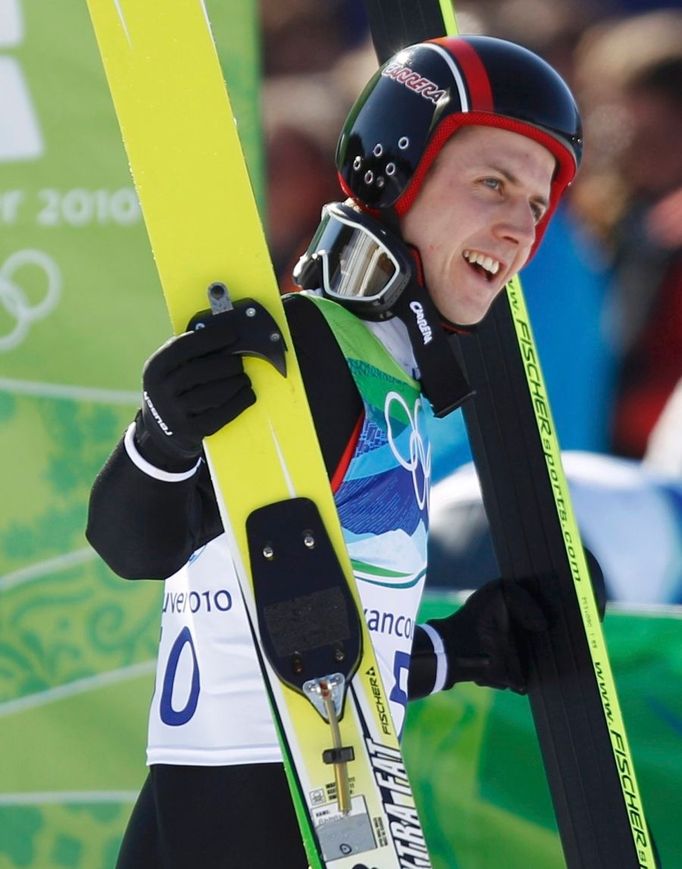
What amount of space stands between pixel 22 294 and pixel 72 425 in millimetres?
285

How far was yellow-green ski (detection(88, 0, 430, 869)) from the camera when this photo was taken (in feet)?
4.55

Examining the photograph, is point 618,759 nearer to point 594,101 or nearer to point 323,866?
point 323,866

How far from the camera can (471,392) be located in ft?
5.56

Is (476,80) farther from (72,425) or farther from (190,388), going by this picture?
(72,425)

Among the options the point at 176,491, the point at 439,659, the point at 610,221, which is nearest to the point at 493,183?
the point at 176,491

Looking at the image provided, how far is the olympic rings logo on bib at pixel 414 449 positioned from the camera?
153 centimetres

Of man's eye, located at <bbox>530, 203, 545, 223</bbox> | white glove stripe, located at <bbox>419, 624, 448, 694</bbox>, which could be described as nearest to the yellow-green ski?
man's eye, located at <bbox>530, 203, 545, 223</bbox>

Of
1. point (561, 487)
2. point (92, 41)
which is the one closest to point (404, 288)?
point (561, 487)

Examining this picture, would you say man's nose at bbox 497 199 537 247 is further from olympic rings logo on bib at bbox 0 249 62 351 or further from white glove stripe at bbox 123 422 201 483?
olympic rings logo on bib at bbox 0 249 62 351

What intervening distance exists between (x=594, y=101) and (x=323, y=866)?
164 cm

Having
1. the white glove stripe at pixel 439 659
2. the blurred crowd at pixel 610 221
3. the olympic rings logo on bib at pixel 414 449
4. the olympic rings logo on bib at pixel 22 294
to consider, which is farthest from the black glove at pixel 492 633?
the olympic rings logo on bib at pixel 22 294

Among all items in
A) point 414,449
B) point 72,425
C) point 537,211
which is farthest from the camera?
point 72,425

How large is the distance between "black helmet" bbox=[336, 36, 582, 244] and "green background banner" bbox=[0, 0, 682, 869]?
1.05 m

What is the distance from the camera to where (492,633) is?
210 cm
